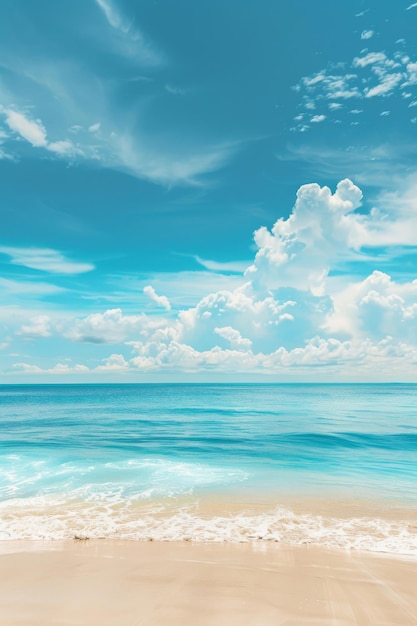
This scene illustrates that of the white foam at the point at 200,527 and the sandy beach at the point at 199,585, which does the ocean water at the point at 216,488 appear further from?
the sandy beach at the point at 199,585

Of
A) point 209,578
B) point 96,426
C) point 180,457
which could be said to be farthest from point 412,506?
point 96,426

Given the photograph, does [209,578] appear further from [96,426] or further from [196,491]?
[96,426]

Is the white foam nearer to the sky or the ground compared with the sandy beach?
nearer to the ground

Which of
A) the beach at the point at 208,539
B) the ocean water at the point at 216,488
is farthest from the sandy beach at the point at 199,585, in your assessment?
the ocean water at the point at 216,488

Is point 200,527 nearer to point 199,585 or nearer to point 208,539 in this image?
point 208,539

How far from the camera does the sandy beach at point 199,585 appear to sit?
656 centimetres

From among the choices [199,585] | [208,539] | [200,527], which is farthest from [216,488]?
[199,585]

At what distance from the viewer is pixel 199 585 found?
7.72 meters

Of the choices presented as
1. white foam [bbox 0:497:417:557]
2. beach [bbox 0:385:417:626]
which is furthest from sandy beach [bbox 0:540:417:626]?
white foam [bbox 0:497:417:557]

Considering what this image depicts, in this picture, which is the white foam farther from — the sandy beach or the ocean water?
the sandy beach

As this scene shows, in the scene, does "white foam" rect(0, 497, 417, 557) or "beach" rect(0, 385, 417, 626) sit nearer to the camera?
"beach" rect(0, 385, 417, 626)

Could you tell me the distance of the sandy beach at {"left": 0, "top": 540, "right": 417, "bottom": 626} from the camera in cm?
656

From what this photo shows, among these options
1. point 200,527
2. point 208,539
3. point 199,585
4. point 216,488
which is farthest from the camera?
point 216,488

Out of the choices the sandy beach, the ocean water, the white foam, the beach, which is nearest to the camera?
the sandy beach
